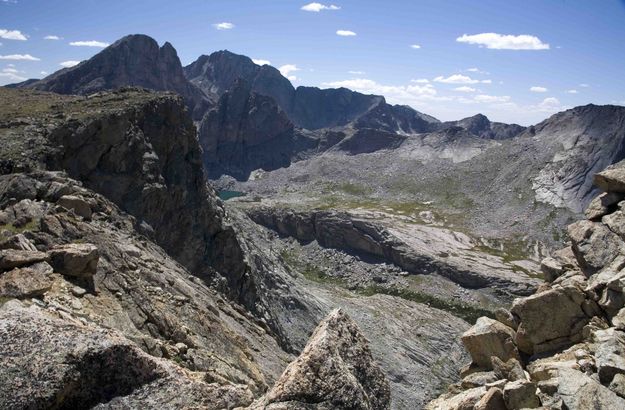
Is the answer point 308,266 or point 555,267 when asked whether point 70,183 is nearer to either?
point 555,267

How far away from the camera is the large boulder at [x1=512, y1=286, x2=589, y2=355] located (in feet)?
69.4

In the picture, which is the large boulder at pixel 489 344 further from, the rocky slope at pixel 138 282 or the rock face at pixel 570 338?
the rocky slope at pixel 138 282

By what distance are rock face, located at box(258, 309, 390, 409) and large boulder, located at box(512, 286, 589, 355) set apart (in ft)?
39.4

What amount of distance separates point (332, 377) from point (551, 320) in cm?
1426

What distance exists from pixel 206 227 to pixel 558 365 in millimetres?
53194

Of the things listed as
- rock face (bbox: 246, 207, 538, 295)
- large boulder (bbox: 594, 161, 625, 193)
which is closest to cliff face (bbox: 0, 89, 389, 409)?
large boulder (bbox: 594, 161, 625, 193)

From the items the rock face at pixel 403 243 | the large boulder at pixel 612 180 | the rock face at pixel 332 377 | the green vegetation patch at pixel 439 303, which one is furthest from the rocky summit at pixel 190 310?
the rock face at pixel 403 243

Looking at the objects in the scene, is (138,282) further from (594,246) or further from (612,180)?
(612,180)

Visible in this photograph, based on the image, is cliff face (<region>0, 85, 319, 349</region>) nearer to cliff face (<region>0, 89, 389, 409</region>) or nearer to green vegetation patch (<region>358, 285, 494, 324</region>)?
cliff face (<region>0, 89, 389, 409</region>)

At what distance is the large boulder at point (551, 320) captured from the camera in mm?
21141

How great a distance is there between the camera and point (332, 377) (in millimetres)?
10984

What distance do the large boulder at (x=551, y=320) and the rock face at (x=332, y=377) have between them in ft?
39.4

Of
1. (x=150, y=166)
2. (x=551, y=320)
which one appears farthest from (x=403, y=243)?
(x=551, y=320)

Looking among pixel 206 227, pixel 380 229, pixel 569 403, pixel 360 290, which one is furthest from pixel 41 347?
pixel 380 229
